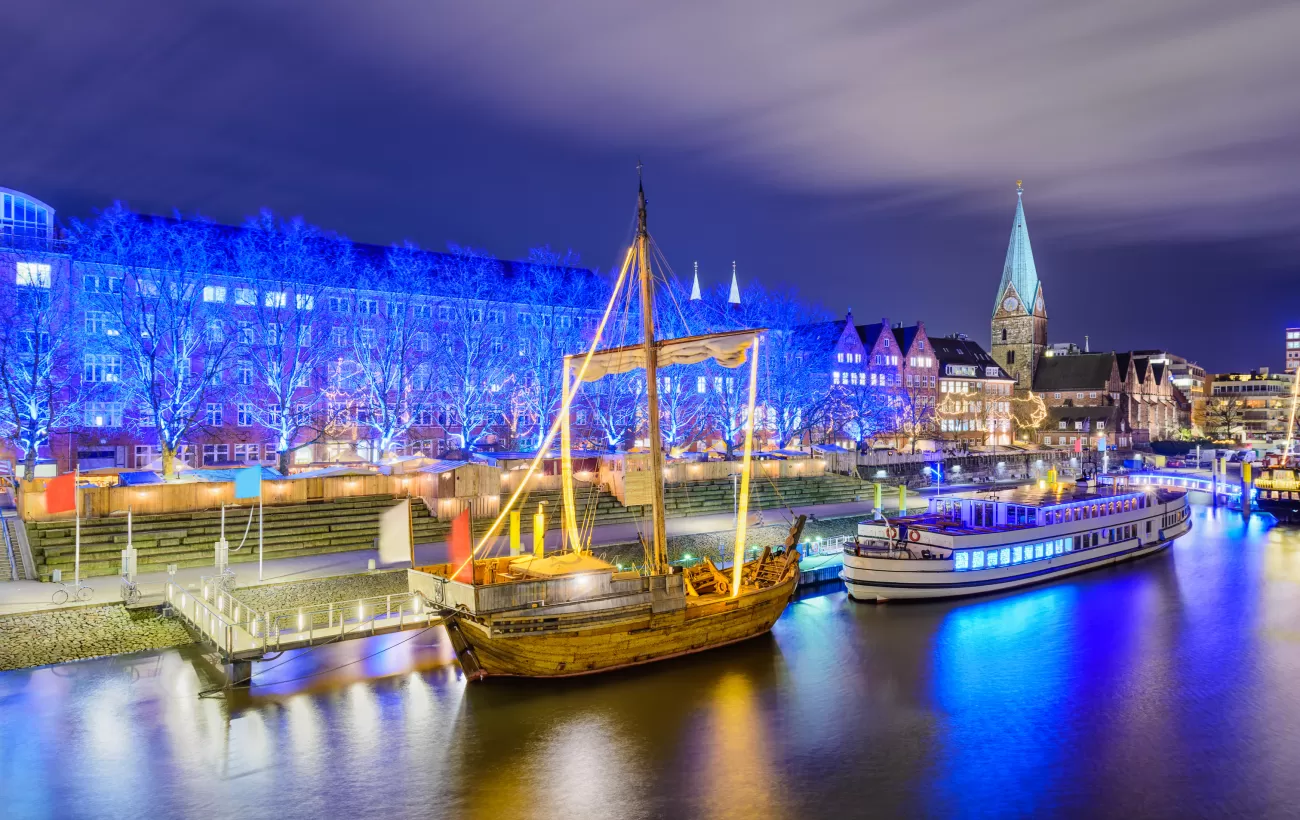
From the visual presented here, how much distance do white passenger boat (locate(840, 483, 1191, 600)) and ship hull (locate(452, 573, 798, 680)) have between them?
8.32 metres

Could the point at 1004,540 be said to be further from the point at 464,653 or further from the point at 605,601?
the point at 464,653

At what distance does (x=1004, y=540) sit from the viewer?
38500 mm

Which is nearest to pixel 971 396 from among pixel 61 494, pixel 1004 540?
pixel 1004 540

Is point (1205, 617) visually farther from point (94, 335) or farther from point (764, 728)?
point (94, 335)

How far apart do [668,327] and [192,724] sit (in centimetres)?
5441

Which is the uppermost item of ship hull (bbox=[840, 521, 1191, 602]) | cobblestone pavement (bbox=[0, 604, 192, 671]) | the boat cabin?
the boat cabin

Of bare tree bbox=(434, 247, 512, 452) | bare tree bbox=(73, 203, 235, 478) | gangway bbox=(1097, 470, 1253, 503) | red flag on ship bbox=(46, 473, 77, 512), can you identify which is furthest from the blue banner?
gangway bbox=(1097, 470, 1253, 503)

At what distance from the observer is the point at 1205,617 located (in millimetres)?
33656

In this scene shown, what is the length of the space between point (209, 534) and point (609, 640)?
20044 millimetres

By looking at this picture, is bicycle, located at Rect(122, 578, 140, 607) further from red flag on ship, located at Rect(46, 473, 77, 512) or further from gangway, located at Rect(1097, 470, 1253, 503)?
gangway, located at Rect(1097, 470, 1253, 503)

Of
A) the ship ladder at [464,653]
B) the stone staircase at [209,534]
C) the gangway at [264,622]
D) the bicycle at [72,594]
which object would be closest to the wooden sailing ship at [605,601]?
the ship ladder at [464,653]

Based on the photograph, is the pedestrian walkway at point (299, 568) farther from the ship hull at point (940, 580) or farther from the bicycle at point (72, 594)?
the ship hull at point (940, 580)

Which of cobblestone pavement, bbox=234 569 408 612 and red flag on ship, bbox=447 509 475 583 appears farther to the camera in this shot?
cobblestone pavement, bbox=234 569 408 612

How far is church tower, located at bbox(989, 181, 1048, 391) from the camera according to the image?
13012 cm
